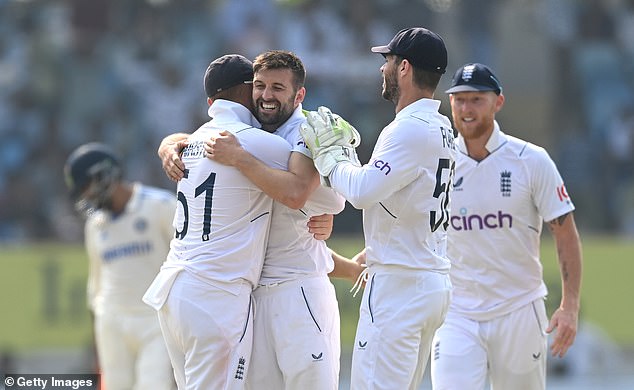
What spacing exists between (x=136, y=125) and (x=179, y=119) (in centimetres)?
67

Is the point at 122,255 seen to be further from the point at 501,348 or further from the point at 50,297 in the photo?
the point at 50,297

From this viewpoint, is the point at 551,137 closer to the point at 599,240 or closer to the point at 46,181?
the point at 599,240

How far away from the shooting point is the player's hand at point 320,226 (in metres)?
6.03

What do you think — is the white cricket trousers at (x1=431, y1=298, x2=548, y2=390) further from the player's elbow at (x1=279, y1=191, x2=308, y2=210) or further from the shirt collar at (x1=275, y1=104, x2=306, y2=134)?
the shirt collar at (x1=275, y1=104, x2=306, y2=134)

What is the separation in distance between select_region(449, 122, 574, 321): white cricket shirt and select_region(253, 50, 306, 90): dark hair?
1.62 metres

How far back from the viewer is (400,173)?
18.0ft

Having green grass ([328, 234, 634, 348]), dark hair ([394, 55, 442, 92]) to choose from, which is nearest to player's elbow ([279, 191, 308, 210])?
dark hair ([394, 55, 442, 92])

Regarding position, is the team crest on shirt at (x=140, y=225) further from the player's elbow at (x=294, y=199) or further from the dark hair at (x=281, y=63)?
the player's elbow at (x=294, y=199)

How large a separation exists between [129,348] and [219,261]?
3.33 metres

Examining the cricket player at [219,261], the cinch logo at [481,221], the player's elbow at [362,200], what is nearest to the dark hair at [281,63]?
the cricket player at [219,261]

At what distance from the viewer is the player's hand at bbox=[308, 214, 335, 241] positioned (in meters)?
6.03

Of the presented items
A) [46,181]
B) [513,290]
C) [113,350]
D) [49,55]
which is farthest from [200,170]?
[49,55]

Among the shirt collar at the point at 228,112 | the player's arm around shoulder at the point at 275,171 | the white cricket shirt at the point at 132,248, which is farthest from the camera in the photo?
the white cricket shirt at the point at 132,248

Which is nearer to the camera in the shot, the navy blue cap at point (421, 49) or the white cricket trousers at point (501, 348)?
the navy blue cap at point (421, 49)
